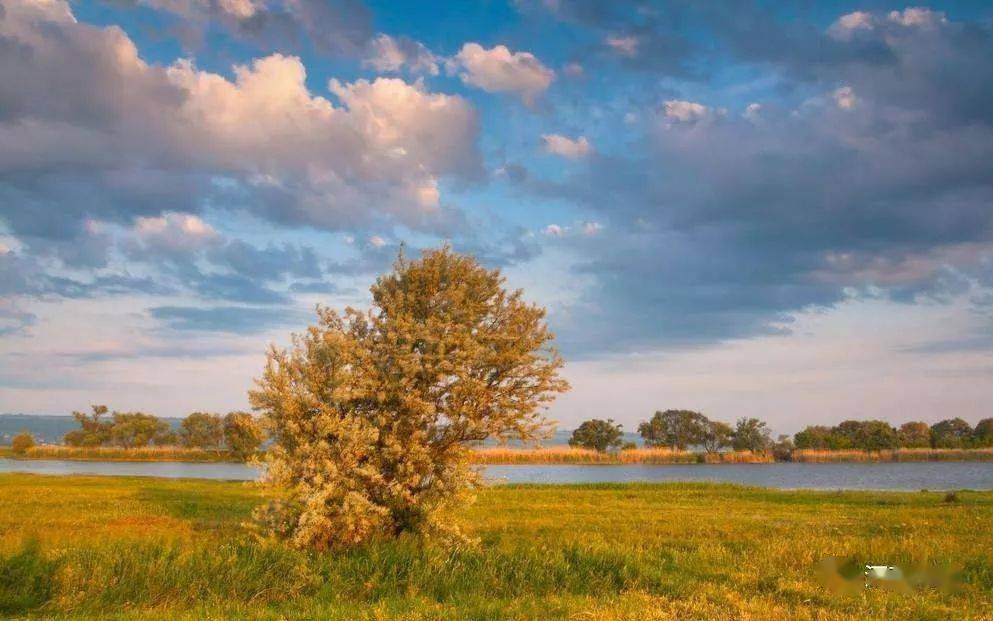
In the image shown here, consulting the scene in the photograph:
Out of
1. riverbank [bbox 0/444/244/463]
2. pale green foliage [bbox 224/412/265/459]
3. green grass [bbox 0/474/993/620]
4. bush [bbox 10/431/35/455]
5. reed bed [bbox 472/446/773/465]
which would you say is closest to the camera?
green grass [bbox 0/474/993/620]

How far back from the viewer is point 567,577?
1281cm

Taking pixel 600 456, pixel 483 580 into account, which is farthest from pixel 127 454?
pixel 483 580

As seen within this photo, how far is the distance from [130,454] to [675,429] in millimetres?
77746

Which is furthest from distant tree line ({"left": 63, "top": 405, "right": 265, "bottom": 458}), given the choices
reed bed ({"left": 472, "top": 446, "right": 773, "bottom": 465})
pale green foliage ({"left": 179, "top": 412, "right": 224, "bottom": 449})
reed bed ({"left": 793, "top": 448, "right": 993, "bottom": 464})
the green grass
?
the green grass

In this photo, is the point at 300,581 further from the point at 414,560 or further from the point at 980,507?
the point at 980,507

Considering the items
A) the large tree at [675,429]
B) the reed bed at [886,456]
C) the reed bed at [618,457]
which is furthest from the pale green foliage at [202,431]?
the reed bed at [886,456]

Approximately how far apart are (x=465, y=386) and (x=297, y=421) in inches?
145

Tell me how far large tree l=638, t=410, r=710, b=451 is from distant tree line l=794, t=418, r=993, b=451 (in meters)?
13.7

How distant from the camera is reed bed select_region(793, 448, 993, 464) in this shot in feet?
300

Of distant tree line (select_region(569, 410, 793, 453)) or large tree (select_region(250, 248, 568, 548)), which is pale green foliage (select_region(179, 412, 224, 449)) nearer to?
distant tree line (select_region(569, 410, 793, 453))

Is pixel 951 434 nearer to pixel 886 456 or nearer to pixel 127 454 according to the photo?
pixel 886 456

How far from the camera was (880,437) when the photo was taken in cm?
10069

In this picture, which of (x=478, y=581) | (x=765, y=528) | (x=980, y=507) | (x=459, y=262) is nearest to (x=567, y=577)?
(x=478, y=581)

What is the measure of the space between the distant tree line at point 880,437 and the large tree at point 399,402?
319 ft
